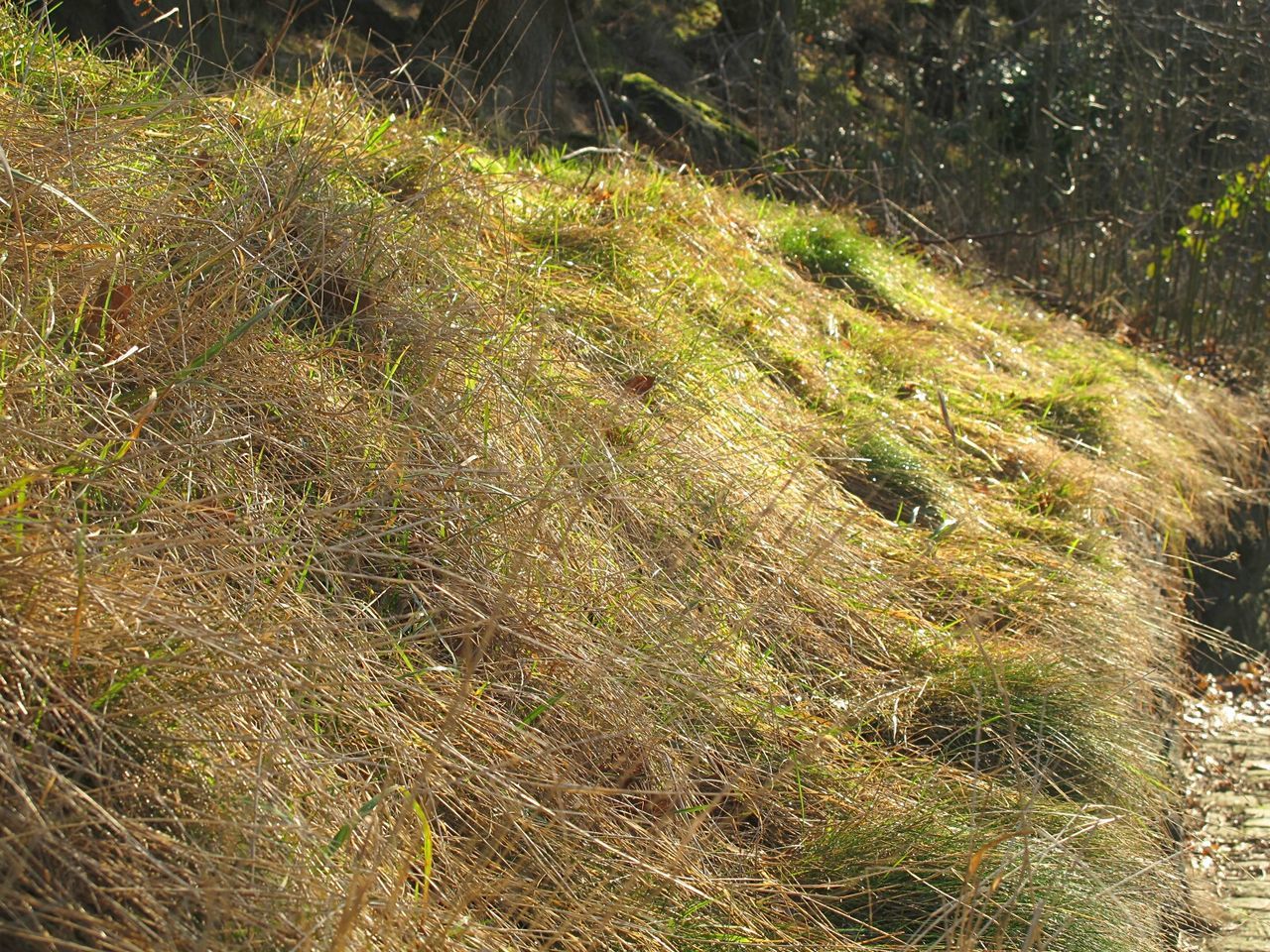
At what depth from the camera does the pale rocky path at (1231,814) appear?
394cm

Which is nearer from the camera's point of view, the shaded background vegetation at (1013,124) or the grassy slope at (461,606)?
the grassy slope at (461,606)

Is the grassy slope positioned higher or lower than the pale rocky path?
higher

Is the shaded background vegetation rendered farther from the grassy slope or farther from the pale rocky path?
the grassy slope

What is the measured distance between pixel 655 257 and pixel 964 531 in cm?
155

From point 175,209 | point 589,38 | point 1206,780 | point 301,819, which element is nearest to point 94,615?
point 301,819

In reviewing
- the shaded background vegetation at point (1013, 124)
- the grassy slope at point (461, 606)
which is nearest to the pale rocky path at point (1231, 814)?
the grassy slope at point (461, 606)

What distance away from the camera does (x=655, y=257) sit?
16.3ft

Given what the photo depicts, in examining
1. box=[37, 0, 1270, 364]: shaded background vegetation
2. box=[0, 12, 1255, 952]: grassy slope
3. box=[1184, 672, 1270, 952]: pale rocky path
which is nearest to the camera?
box=[0, 12, 1255, 952]: grassy slope

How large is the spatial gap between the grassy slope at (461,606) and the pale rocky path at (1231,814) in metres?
0.61

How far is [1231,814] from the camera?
5090 mm

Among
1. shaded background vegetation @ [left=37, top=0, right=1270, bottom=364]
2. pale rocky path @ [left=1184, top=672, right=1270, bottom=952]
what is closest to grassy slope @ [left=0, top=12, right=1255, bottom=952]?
pale rocky path @ [left=1184, top=672, right=1270, bottom=952]

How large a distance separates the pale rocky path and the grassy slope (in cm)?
61

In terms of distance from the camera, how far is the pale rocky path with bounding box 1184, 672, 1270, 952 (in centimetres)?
394

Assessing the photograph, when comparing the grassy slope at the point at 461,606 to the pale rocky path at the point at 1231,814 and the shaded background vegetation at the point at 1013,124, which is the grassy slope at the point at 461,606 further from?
the shaded background vegetation at the point at 1013,124
